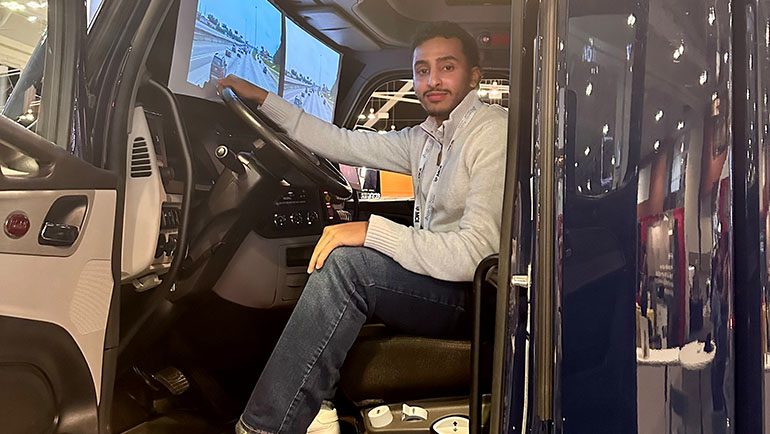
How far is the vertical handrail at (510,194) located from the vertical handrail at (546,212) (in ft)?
0.32

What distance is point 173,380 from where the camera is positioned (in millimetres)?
1825

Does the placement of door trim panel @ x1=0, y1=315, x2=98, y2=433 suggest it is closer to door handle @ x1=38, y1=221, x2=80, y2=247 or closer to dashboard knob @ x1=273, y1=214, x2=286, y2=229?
door handle @ x1=38, y1=221, x2=80, y2=247

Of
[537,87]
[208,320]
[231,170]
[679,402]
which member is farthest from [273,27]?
[679,402]

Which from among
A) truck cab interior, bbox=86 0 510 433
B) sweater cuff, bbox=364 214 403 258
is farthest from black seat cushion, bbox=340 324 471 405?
sweater cuff, bbox=364 214 403 258

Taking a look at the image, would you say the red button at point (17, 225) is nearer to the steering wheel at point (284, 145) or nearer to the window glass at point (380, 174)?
the steering wheel at point (284, 145)

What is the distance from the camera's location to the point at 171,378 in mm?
1828

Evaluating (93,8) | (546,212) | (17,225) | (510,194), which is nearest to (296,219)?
(93,8)

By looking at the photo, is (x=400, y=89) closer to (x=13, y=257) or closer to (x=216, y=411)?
(x=216, y=411)

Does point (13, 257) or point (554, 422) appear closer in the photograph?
point (554, 422)

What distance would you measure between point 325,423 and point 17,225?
2.46ft

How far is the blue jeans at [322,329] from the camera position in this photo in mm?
1270

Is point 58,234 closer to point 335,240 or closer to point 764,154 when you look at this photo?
point 335,240

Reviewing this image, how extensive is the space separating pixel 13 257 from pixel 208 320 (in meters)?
0.85

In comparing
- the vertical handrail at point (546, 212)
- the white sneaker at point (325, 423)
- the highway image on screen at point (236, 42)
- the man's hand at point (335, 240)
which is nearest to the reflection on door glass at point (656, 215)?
the vertical handrail at point (546, 212)
